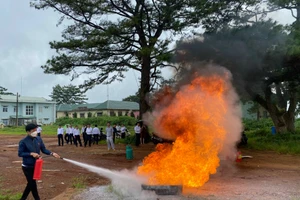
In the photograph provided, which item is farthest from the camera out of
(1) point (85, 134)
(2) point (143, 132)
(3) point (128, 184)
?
(1) point (85, 134)

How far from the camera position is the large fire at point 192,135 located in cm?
845

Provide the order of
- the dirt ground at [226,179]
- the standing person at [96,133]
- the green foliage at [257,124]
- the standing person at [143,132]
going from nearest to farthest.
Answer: the dirt ground at [226,179]
the standing person at [143,132]
the standing person at [96,133]
the green foliage at [257,124]

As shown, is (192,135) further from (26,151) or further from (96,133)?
(96,133)

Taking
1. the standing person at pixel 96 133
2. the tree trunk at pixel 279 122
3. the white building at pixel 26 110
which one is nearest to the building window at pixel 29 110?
the white building at pixel 26 110

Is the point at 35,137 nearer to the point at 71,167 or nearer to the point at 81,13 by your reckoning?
the point at 71,167

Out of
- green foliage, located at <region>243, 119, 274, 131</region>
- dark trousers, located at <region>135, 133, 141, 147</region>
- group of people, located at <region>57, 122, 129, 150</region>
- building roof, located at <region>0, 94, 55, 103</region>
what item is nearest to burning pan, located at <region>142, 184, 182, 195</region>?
group of people, located at <region>57, 122, 129, 150</region>

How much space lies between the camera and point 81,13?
19.5 m

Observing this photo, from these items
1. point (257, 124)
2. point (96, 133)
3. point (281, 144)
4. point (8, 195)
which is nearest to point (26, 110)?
point (96, 133)

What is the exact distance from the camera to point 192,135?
361 inches

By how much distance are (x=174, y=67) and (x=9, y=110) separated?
54.6 meters

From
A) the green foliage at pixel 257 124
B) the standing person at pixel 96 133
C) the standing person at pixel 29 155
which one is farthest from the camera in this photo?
the green foliage at pixel 257 124

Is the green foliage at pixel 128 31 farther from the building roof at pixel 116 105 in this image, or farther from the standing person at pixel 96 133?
the building roof at pixel 116 105

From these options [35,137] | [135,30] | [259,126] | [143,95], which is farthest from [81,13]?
[259,126]

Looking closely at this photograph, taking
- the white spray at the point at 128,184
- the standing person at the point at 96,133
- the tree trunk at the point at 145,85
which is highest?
the tree trunk at the point at 145,85
